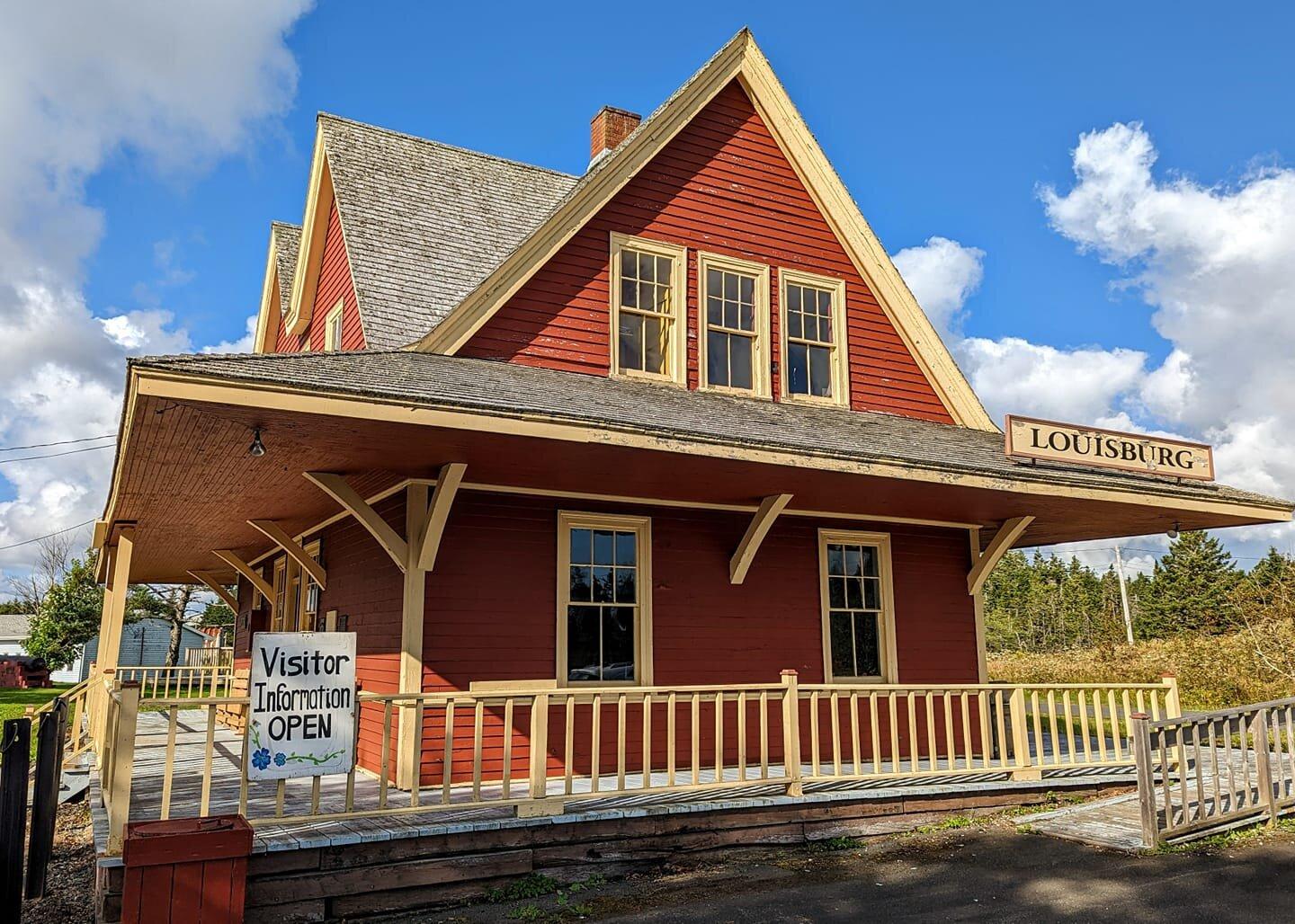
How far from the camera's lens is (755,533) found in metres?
10.8

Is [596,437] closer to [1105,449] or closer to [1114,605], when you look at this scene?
[1105,449]

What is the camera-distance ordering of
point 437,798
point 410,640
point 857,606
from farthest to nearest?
point 857,606
point 410,640
point 437,798

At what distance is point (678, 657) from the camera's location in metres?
10.9

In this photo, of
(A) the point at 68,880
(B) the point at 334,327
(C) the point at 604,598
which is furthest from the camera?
(B) the point at 334,327

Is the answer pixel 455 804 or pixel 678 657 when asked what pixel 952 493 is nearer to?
pixel 678 657

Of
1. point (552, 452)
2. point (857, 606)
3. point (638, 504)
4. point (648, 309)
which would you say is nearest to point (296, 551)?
point (638, 504)

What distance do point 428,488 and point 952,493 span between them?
18.4 ft

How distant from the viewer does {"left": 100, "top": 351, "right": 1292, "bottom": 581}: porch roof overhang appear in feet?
23.7

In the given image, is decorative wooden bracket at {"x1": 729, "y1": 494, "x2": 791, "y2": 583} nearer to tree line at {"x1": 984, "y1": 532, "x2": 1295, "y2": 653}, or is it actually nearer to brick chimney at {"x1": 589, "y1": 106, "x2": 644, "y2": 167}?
brick chimney at {"x1": 589, "y1": 106, "x2": 644, "y2": 167}

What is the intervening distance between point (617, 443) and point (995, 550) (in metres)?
6.54

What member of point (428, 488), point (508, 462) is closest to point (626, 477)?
point (508, 462)

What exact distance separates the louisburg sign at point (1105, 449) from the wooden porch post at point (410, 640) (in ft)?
21.2

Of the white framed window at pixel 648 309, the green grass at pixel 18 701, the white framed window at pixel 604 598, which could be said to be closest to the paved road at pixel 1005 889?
the white framed window at pixel 604 598

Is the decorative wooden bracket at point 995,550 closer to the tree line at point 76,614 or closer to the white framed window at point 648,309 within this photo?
the white framed window at point 648,309
